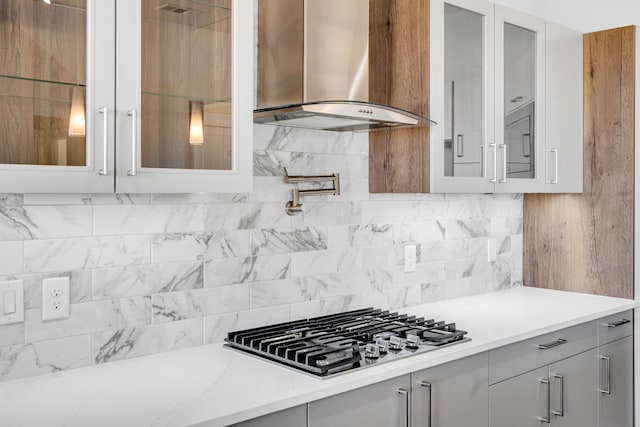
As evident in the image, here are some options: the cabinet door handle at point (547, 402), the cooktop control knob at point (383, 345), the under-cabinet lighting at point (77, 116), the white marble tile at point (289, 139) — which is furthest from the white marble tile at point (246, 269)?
the cabinet door handle at point (547, 402)

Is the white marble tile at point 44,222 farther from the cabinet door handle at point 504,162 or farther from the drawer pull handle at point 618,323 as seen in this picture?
the drawer pull handle at point 618,323

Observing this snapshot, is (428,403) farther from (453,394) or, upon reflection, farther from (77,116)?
(77,116)

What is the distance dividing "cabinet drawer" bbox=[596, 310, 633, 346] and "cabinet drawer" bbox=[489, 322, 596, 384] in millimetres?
78

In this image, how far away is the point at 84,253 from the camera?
1.95m

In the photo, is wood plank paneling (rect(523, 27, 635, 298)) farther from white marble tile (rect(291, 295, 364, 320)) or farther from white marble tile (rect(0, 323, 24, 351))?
white marble tile (rect(0, 323, 24, 351))

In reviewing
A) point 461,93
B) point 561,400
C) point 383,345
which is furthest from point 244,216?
point 561,400

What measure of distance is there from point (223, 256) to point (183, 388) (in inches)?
24.8

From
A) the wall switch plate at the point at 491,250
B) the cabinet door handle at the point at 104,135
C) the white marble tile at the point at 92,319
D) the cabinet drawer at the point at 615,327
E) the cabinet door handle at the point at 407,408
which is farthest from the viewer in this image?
the wall switch plate at the point at 491,250

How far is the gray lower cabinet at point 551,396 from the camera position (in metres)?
2.36

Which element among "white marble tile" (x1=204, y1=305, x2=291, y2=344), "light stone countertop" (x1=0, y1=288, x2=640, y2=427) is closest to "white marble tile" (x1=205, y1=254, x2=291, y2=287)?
"white marble tile" (x1=204, y1=305, x2=291, y2=344)

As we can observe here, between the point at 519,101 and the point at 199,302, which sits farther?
the point at 519,101

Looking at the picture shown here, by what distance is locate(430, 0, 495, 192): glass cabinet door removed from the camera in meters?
2.54

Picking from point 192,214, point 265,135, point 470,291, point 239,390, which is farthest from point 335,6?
point 470,291

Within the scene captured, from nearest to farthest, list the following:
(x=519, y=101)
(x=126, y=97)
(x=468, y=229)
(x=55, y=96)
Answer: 1. (x=55, y=96)
2. (x=126, y=97)
3. (x=519, y=101)
4. (x=468, y=229)
